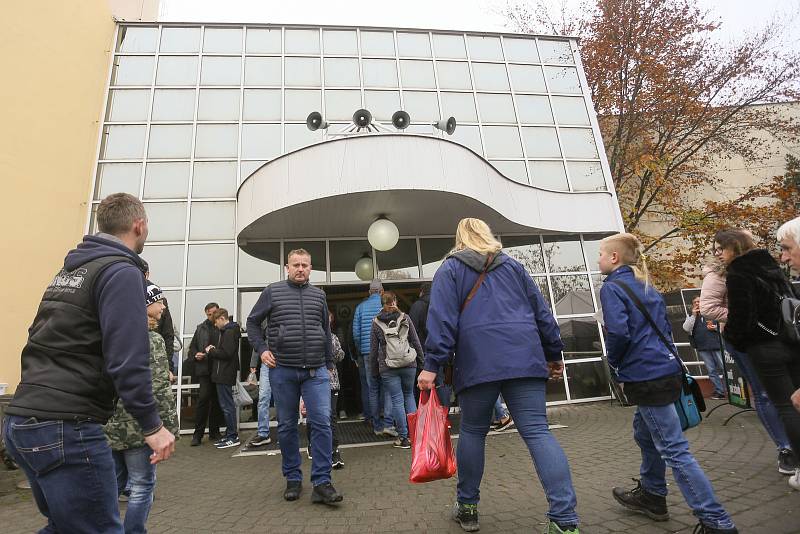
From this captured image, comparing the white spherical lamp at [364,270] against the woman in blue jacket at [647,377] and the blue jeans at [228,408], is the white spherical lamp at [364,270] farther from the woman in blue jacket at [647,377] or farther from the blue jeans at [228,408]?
the woman in blue jacket at [647,377]

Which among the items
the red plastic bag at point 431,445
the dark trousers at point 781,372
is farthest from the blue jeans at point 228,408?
the dark trousers at point 781,372

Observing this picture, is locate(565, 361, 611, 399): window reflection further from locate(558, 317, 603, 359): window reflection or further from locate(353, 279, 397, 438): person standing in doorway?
locate(353, 279, 397, 438): person standing in doorway

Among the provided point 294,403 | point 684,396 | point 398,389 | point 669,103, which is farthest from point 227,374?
point 669,103

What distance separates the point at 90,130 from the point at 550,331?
10.8 m

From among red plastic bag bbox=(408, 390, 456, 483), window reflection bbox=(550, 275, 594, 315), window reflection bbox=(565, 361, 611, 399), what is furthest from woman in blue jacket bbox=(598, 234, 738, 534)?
window reflection bbox=(550, 275, 594, 315)

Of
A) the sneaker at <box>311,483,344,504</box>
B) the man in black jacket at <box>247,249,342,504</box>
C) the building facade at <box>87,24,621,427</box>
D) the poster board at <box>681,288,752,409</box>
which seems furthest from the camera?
the building facade at <box>87,24,621,427</box>

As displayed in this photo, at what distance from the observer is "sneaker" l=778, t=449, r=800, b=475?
11.8ft

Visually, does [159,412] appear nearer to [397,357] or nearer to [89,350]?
[89,350]

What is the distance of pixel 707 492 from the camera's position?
2.51 meters

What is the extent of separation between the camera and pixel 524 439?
→ 2.63 meters

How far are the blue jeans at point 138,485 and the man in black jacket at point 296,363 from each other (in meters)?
1.30

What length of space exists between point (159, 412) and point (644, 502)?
3253 mm

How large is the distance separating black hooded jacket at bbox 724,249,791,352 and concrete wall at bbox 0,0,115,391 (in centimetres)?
965

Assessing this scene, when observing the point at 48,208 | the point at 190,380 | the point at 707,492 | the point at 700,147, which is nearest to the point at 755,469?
the point at 707,492
